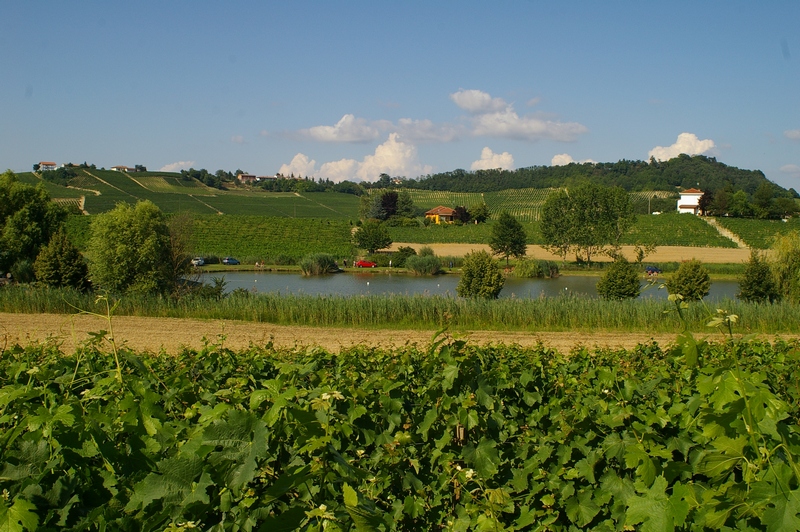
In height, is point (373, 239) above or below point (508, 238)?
below

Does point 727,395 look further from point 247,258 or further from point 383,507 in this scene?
point 247,258

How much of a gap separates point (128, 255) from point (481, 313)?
13.0 metres

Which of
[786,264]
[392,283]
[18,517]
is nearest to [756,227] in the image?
[392,283]

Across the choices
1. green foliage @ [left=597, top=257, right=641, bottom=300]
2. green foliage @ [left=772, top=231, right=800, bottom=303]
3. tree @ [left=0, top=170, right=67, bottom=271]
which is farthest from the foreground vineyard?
tree @ [left=0, top=170, right=67, bottom=271]

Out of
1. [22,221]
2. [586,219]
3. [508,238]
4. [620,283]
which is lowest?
→ [620,283]

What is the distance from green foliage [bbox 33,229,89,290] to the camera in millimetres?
23797

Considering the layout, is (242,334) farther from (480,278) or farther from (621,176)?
(621,176)

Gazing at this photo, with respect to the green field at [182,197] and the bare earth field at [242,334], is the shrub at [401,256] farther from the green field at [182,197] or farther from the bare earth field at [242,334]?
the green field at [182,197]

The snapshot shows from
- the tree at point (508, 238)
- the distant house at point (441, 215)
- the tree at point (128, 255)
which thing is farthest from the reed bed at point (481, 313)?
the distant house at point (441, 215)

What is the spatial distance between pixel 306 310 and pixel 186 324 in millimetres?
3614

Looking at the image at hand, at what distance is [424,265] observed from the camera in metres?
48.0

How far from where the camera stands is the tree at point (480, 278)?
85.5 feet

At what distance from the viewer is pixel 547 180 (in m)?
151

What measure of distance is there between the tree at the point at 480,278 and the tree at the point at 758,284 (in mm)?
9958
